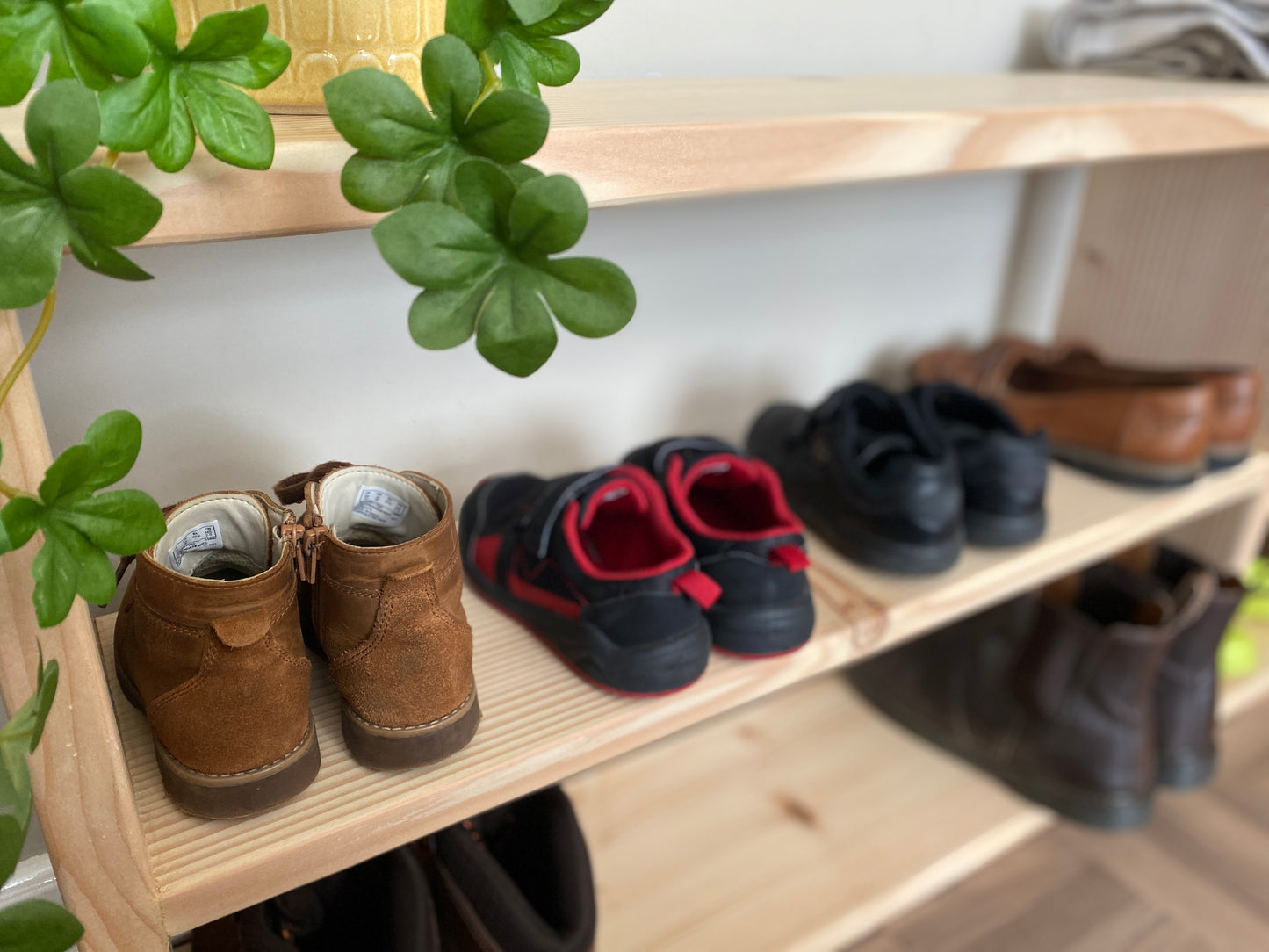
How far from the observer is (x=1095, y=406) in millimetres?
958

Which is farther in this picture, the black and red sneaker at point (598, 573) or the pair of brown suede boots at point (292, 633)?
the black and red sneaker at point (598, 573)

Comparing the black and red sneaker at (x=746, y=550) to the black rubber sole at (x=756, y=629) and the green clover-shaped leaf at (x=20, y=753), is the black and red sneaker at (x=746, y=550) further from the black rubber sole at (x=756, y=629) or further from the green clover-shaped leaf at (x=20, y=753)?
the green clover-shaped leaf at (x=20, y=753)

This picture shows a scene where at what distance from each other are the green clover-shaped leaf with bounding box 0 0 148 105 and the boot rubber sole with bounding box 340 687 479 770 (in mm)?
339

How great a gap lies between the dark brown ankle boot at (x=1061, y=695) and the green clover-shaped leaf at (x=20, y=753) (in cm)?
92

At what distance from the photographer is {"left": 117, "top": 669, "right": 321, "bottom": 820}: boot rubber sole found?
47 centimetres

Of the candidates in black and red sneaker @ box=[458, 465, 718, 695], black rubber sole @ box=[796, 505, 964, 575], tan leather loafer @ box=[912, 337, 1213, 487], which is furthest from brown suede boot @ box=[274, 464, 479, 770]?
tan leather loafer @ box=[912, 337, 1213, 487]

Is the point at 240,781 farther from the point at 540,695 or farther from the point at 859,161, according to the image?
the point at 859,161

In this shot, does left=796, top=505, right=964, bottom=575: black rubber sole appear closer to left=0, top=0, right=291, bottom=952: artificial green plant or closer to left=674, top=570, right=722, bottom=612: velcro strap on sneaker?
left=674, top=570, right=722, bottom=612: velcro strap on sneaker

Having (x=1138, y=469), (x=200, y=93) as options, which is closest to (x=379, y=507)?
(x=200, y=93)

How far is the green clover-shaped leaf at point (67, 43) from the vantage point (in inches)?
12.5

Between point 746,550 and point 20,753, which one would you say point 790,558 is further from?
point 20,753

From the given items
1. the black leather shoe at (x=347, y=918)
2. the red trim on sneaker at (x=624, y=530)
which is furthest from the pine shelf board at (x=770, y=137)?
the black leather shoe at (x=347, y=918)

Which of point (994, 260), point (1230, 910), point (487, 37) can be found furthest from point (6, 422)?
point (1230, 910)

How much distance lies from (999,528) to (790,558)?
256 mm
